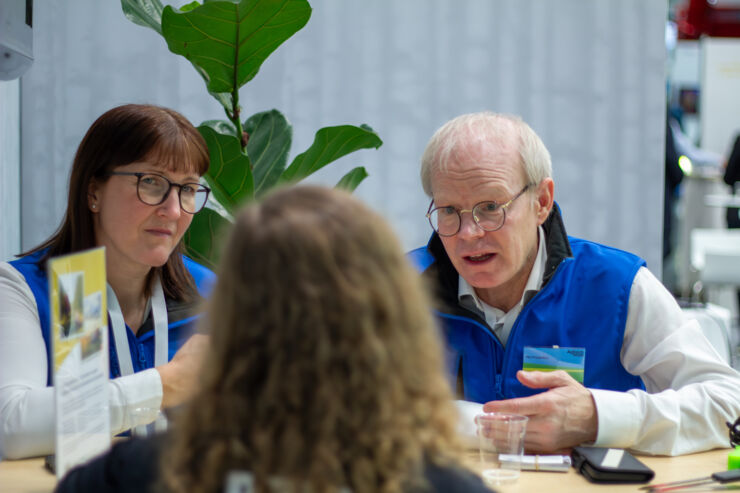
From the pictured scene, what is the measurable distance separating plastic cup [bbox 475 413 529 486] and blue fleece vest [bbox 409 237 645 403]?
1.52 feet

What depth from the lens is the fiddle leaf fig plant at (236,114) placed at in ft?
7.23

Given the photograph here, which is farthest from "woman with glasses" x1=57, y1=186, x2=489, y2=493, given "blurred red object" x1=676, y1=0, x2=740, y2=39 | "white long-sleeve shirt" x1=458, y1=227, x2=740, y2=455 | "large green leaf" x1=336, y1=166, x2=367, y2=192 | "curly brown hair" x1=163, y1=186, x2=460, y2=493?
"blurred red object" x1=676, y1=0, x2=740, y2=39

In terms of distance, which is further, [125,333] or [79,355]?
[125,333]

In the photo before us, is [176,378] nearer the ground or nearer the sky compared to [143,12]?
nearer the ground

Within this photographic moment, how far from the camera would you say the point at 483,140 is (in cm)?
201

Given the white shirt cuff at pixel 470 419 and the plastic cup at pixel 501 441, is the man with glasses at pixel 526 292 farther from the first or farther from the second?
the plastic cup at pixel 501 441

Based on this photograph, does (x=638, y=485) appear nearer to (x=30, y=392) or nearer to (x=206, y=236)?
(x=30, y=392)

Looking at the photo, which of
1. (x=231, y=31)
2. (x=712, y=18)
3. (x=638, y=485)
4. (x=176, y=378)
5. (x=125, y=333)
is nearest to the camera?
(x=638, y=485)

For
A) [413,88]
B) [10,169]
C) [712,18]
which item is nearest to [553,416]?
[413,88]

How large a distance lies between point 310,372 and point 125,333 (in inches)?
46.8

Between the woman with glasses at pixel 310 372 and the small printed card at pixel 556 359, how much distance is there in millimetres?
1088

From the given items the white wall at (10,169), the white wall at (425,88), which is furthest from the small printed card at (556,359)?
the white wall at (10,169)

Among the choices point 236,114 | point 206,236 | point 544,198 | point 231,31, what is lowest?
point 206,236

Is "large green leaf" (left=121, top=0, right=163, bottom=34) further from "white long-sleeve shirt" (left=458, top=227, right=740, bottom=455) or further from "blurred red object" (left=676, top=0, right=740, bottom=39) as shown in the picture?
"blurred red object" (left=676, top=0, right=740, bottom=39)
